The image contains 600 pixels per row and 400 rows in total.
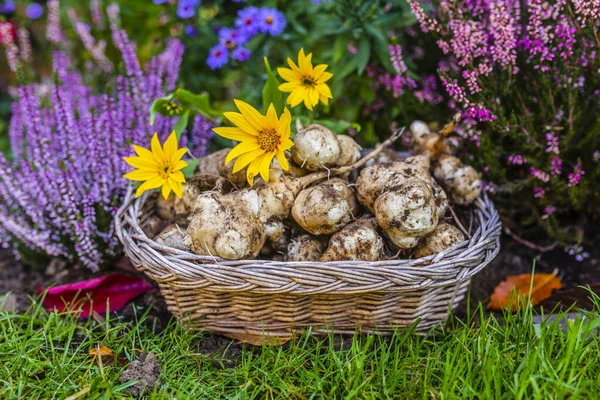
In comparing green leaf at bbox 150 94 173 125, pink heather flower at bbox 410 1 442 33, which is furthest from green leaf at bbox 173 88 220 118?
pink heather flower at bbox 410 1 442 33

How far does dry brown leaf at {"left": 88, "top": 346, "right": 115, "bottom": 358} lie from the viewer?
1.84 metres

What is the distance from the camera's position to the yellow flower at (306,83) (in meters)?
1.96

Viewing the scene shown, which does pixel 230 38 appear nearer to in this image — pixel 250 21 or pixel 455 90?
pixel 250 21

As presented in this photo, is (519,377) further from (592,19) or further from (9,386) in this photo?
(9,386)

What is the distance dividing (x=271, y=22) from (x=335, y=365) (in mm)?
1720

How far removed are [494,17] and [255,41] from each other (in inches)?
51.2

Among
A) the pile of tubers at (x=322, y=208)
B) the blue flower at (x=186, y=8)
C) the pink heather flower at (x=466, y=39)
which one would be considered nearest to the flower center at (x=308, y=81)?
the pile of tubers at (x=322, y=208)

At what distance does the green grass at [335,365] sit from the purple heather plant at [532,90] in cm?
66

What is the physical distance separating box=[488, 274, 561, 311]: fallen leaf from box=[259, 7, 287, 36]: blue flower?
1554mm

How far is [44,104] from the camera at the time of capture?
11.3 ft

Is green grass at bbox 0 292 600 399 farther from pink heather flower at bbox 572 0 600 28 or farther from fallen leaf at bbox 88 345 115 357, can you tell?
pink heather flower at bbox 572 0 600 28

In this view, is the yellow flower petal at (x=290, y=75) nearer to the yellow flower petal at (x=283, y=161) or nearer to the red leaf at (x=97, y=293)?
the yellow flower petal at (x=283, y=161)

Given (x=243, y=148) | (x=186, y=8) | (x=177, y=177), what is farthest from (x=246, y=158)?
(x=186, y=8)

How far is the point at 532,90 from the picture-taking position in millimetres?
2268
